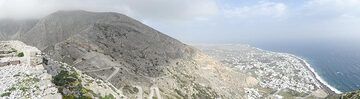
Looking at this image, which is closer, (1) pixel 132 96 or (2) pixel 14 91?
(2) pixel 14 91

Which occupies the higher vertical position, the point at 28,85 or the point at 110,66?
the point at 28,85

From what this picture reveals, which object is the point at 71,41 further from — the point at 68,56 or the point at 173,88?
the point at 173,88

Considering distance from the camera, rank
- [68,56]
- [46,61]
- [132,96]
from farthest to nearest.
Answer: [68,56] < [132,96] < [46,61]

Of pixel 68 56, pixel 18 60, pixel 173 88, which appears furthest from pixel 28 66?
pixel 173 88

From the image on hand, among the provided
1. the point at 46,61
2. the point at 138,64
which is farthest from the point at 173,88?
the point at 46,61

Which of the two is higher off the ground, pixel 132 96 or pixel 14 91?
pixel 14 91

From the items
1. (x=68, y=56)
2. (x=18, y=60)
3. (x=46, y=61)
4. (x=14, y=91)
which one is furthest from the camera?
(x=68, y=56)

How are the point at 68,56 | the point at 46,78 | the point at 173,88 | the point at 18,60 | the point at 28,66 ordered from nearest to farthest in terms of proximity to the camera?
the point at 46,78
the point at 28,66
the point at 18,60
the point at 68,56
the point at 173,88

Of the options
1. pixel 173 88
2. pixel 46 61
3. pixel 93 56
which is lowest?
pixel 173 88

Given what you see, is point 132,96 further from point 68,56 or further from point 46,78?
point 46,78
